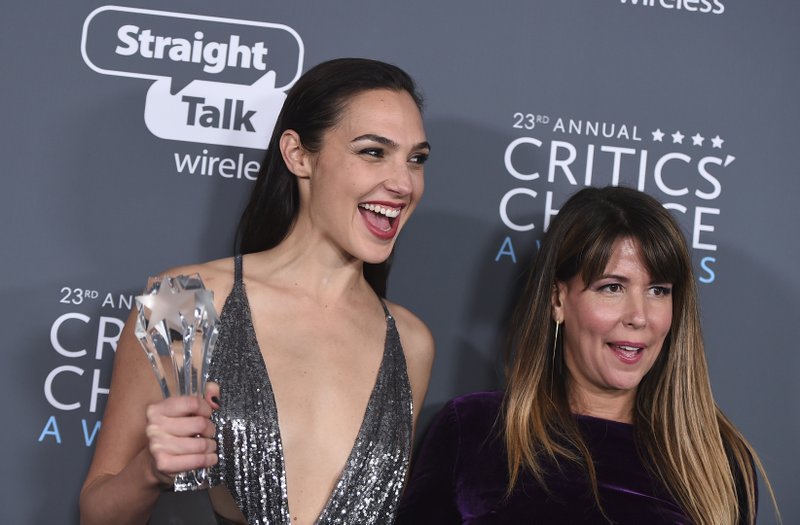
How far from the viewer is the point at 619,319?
7.18 feet

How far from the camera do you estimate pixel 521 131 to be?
2.57 m

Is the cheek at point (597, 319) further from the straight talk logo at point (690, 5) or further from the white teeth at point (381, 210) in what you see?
the straight talk logo at point (690, 5)

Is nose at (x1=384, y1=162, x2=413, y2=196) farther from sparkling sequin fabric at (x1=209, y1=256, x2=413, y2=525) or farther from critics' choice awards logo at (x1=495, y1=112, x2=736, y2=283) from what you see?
critics' choice awards logo at (x1=495, y1=112, x2=736, y2=283)

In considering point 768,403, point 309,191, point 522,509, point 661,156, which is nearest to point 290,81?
point 309,191

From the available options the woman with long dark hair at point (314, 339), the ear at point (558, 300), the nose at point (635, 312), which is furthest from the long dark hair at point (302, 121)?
the nose at point (635, 312)

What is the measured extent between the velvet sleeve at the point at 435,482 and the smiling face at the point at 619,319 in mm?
340

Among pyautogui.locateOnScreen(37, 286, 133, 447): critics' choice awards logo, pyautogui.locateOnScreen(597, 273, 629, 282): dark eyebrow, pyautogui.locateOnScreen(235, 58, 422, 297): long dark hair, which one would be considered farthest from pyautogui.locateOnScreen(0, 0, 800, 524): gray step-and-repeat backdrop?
pyautogui.locateOnScreen(597, 273, 629, 282): dark eyebrow

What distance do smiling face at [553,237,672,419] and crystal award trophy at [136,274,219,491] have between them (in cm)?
99

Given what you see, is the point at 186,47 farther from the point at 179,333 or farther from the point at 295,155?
the point at 179,333

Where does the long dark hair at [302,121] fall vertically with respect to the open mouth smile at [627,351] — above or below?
above

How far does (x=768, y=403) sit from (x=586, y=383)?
59cm

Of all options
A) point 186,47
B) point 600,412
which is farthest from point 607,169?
point 186,47

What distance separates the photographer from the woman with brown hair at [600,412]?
2150 mm

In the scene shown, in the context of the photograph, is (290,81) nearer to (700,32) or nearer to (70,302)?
(70,302)
